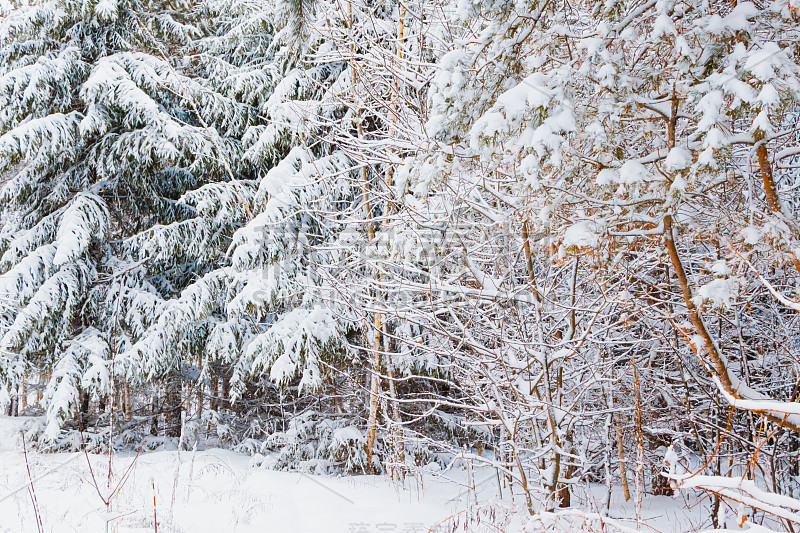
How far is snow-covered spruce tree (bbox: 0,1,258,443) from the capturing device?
743 cm

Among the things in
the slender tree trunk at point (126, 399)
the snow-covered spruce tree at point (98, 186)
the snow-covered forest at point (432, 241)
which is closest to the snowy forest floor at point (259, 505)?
the snow-covered forest at point (432, 241)

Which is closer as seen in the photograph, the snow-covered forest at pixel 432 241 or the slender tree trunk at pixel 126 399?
the snow-covered forest at pixel 432 241

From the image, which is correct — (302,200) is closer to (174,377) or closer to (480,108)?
(480,108)

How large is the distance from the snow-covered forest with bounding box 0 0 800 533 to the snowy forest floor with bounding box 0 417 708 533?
245mm

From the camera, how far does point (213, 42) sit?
8.99 m

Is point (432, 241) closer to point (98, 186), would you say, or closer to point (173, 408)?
point (98, 186)

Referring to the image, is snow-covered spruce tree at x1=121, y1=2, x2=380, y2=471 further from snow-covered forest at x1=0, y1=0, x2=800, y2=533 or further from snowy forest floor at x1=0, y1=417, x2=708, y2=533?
snowy forest floor at x1=0, y1=417, x2=708, y2=533

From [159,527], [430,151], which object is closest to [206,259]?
[159,527]

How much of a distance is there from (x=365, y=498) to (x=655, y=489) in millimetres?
3695

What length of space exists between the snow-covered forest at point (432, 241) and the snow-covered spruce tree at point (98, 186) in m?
0.05

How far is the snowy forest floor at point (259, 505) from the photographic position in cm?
349

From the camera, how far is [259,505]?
4.11m

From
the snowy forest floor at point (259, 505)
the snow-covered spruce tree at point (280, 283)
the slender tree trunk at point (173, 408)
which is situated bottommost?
the snowy forest floor at point (259, 505)

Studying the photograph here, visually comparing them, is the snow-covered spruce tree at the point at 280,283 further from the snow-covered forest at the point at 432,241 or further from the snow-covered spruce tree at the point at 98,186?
the snow-covered spruce tree at the point at 98,186
